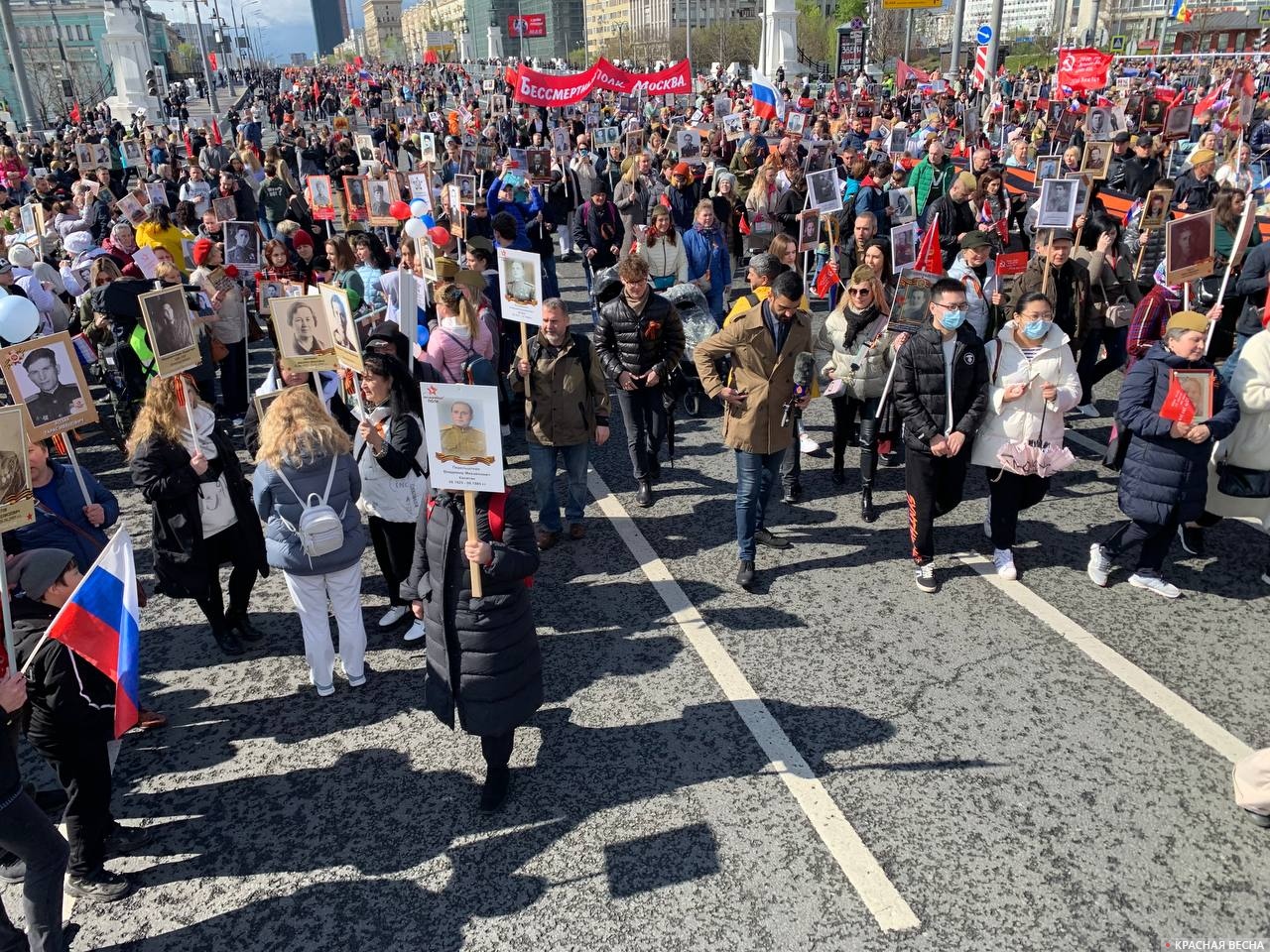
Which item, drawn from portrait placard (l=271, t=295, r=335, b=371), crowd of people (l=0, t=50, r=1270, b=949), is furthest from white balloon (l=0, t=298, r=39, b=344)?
portrait placard (l=271, t=295, r=335, b=371)

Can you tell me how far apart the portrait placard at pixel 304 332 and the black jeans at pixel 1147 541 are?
17.3 ft

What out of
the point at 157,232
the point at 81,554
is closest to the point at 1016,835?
the point at 81,554

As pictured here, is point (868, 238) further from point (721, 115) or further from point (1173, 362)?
point (721, 115)

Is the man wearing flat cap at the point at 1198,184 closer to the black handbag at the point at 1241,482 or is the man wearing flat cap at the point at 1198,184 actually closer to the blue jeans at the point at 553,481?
the black handbag at the point at 1241,482

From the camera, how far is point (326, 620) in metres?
4.93

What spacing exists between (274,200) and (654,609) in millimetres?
12635

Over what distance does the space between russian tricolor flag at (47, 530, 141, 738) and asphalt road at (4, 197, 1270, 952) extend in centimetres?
107

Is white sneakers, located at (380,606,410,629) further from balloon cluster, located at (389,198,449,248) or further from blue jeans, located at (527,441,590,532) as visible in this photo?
balloon cluster, located at (389,198,449,248)

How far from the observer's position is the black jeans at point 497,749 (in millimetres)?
4090

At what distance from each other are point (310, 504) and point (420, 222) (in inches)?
170

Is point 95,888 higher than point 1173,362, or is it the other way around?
point 1173,362

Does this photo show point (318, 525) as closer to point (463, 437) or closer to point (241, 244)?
point (463, 437)

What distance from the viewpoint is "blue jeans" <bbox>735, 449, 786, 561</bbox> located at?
595cm

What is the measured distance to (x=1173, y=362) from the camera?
211 inches
